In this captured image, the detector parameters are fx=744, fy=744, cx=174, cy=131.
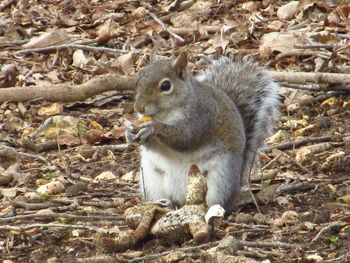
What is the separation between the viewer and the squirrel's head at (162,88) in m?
3.34

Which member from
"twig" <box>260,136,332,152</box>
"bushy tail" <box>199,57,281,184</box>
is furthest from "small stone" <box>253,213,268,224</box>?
"twig" <box>260,136,332,152</box>

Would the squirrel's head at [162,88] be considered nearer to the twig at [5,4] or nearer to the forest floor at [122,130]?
the forest floor at [122,130]

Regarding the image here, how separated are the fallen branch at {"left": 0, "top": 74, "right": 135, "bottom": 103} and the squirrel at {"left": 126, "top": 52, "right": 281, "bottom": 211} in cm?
143

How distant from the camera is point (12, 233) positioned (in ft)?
10.2

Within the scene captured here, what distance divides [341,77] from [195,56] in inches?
50.3

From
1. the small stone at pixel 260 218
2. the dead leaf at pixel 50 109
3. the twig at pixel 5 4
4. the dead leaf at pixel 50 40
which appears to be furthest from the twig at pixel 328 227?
the twig at pixel 5 4

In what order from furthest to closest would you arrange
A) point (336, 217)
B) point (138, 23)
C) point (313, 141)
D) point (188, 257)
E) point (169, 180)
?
point (138, 23) < point (313, 141) < point (169, 180) < point (336, 217) < point (188, 257)

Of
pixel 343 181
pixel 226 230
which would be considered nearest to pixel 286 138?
pixel 343 181

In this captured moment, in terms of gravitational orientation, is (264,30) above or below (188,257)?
below

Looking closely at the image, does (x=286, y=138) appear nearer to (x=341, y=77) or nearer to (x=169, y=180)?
(x=341, y=77)

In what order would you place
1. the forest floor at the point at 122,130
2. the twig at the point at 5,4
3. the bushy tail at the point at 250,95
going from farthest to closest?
the twig at the point at 5,4, the bushy tail at the point at 250,95, the forest floor at the point at 122,130

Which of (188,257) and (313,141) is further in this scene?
(313,141)

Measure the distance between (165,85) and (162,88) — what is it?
0.03 metres

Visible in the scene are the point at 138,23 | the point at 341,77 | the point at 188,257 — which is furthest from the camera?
the point at 138,23
